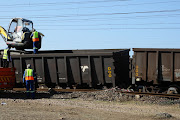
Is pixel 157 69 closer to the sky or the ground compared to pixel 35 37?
closer to the ground

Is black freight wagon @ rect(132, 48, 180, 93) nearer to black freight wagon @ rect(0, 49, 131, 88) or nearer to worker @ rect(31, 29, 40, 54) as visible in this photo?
black freight wagon @ rect(0, 49, 131, 88)

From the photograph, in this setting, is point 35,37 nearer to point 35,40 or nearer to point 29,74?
point 35,40

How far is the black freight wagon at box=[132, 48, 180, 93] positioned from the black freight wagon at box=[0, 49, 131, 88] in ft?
3.43

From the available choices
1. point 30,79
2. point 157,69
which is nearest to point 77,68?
point 30,79

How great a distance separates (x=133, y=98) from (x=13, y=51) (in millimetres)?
7908

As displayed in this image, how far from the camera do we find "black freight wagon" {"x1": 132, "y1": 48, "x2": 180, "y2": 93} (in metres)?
14.1

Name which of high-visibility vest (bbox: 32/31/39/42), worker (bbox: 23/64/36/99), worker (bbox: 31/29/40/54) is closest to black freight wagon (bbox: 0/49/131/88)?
worker (bbox: 31/29/40/54)

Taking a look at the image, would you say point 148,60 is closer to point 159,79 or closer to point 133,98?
point 159,79

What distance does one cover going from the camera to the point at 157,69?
567 inches

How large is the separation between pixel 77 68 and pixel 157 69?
13.4 ft

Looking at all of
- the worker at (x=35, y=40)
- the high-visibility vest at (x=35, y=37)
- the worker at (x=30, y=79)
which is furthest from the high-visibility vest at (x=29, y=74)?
the high-visibility vest at (x=35, y=37)

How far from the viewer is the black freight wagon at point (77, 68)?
46.0ft

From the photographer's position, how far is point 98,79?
14352 mm

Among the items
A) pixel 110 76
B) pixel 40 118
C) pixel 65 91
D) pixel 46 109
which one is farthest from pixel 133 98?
pixel 40 118
